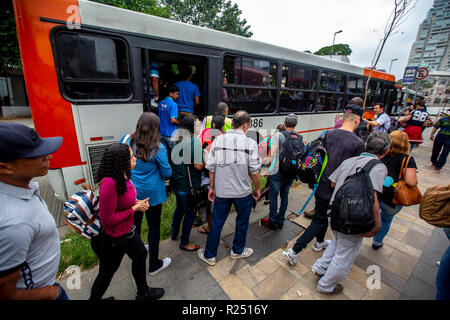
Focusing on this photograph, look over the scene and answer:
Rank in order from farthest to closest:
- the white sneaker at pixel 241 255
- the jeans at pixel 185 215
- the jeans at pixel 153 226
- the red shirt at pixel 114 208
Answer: the white sneaker at pixel 241 255 < the jeans at pixel 185 215 < the jeans at pixel 153 226 < the red shirt at pixel 114 208

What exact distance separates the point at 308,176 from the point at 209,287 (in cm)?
179

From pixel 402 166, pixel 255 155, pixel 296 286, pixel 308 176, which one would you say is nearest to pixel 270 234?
pixel 296 286

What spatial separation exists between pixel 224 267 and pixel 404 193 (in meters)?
2.40

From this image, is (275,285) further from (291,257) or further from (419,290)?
(419,290)

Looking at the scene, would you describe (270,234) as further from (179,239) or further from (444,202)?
(444,202)

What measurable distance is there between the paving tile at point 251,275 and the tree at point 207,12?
23709mm

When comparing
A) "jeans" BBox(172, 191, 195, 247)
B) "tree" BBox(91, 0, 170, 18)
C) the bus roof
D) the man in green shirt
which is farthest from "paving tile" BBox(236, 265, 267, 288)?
"tree" BBox(91, 0, 170, 18)

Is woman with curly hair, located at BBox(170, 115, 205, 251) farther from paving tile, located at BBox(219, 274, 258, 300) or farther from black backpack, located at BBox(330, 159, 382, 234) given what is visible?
black backpack, located at BBox(330, 159, 382, 234)

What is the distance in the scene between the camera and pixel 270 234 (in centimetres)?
342

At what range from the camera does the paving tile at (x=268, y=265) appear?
8.71 ft

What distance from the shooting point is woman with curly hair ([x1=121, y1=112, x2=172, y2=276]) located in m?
2.14

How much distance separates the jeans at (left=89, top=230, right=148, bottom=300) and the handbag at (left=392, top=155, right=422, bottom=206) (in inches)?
119

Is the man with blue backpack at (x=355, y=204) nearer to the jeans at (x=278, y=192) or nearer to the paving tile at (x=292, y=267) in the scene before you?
the paving tile at (x=292, y=267)

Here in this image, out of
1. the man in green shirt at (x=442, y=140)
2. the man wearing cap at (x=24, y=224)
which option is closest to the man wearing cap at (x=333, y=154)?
the man wearing cap at (x=24, y=224)
